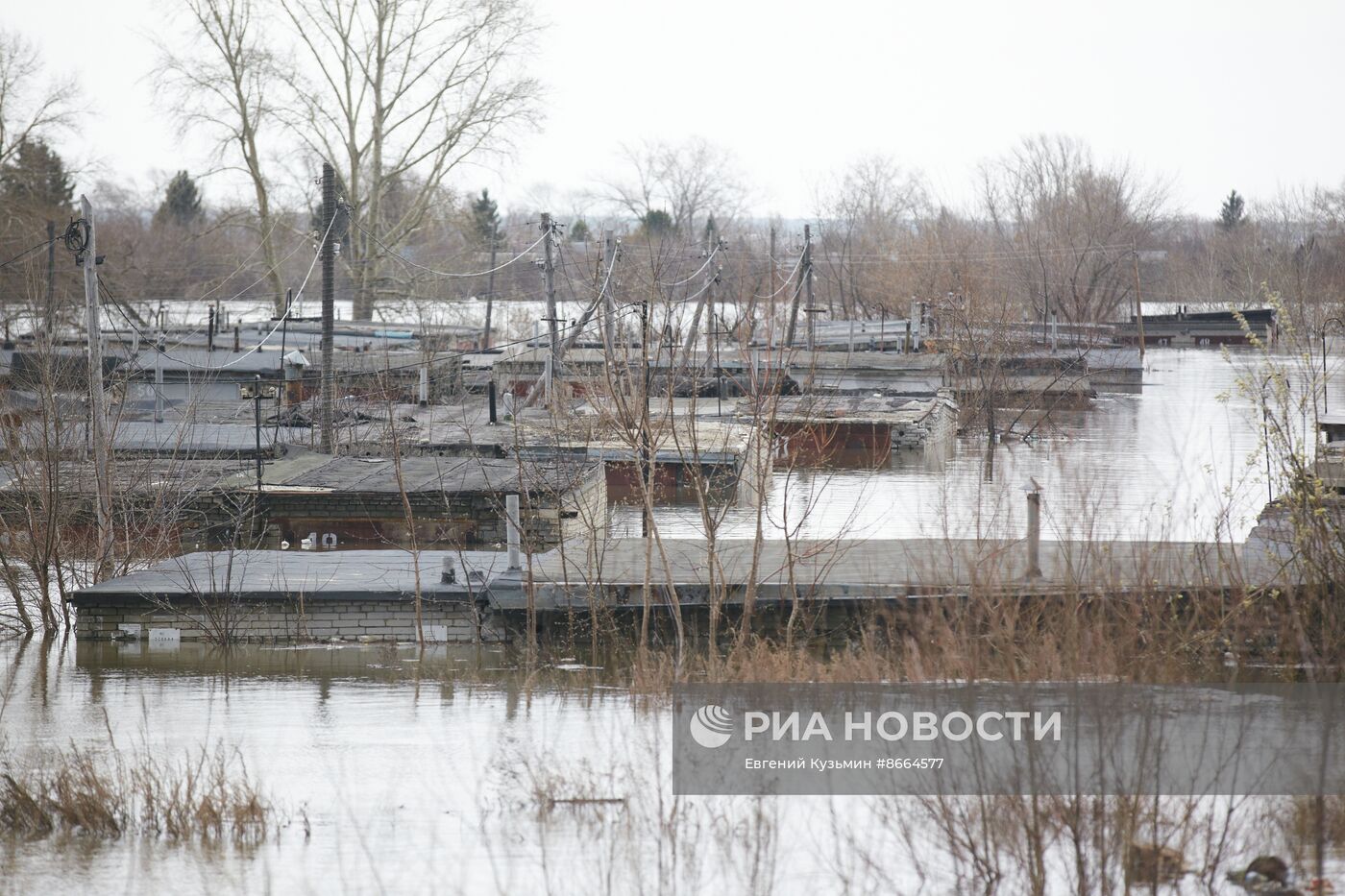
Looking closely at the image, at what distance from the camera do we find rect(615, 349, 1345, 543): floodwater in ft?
47.7

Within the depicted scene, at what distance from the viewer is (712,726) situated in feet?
32.1

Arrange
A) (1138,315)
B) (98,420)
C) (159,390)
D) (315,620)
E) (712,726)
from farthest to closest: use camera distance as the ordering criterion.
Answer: (1138,315)
(159,390)
(98,420)
(315,620)
(712,726)

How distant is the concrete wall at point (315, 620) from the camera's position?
48.9ft

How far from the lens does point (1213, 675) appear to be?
35.3 feet

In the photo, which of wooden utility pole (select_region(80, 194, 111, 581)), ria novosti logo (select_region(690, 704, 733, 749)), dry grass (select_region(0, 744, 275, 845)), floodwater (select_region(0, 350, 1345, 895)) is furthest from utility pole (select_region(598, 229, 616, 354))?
wooden utility pole (select_region(80, 194, 111, 581))

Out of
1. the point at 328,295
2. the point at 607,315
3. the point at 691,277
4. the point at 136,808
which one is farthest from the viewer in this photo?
the point at 328,295

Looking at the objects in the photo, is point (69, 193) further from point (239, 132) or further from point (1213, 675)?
point (1213, 675)

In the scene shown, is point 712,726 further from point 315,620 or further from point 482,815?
point 315,620

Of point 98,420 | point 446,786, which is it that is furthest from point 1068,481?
point 98,420

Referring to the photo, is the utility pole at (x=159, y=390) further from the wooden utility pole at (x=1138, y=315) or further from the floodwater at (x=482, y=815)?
the wooden utility pole at (x=1138, y=315)

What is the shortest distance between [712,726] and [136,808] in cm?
390

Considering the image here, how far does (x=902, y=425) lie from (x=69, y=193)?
43.7 meters

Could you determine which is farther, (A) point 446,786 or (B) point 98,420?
(B) point 98,420

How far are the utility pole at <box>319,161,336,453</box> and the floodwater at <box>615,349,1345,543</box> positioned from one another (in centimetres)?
616
